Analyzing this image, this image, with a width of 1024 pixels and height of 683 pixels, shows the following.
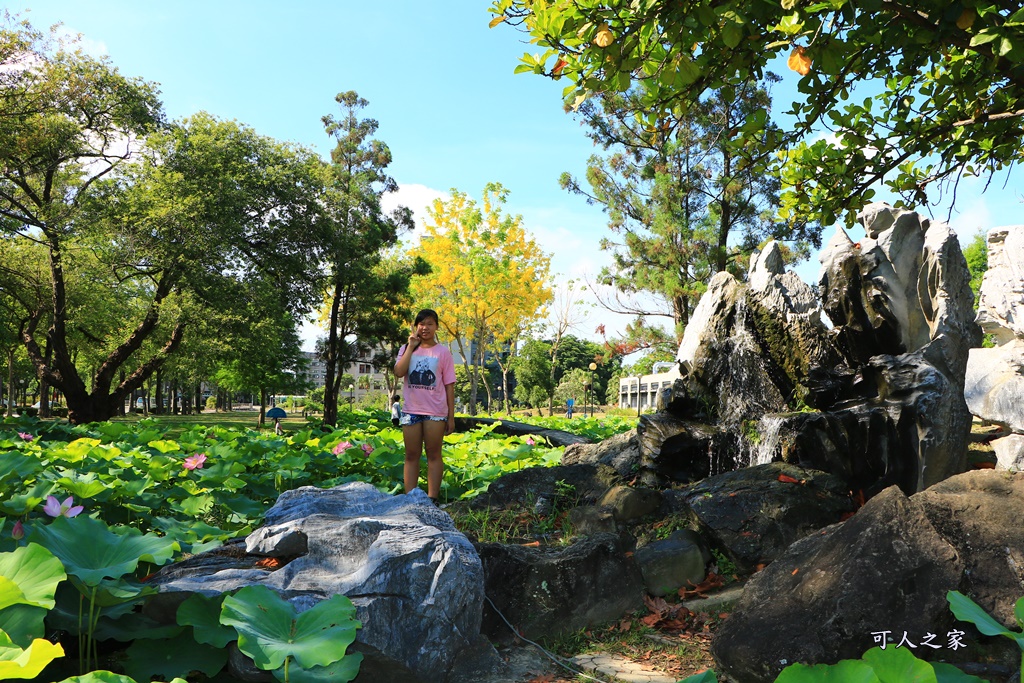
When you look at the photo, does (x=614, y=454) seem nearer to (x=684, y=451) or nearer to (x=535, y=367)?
(x=684, y=451)

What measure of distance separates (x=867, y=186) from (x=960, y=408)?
2.53 metres

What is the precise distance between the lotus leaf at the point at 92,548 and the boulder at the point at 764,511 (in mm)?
4130

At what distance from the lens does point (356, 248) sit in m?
21.7

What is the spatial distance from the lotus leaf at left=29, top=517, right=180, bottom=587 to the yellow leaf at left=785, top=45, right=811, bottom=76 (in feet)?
15.2

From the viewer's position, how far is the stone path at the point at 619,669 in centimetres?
403

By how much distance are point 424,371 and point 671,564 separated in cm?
254

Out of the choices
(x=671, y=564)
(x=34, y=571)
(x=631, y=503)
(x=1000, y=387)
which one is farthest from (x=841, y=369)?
(x=34, y=571)

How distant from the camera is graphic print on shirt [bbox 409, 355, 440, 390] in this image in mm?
6363

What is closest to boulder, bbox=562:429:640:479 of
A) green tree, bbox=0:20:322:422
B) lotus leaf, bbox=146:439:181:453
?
lotus leaf, bbox=146:439:181:453

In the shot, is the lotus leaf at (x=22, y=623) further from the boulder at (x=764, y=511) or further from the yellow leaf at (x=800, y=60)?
the yellow leaf at (x=800, y=60)

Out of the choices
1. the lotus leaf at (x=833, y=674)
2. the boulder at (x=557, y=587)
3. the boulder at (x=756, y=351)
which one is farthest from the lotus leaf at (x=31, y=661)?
the boulder at (x=756, y=351)

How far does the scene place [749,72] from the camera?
5777 millimetres

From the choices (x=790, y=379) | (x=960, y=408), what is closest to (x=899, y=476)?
(x=960, y=408)

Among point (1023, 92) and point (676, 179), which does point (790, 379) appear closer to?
point (1023, 92)
